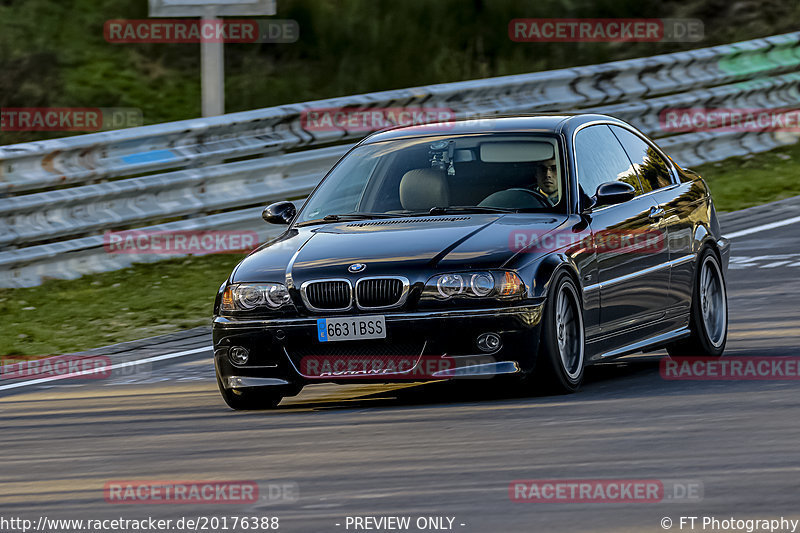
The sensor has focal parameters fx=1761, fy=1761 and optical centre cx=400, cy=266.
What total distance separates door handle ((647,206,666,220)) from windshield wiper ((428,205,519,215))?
3.50ft

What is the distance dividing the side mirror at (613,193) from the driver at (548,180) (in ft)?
0.74

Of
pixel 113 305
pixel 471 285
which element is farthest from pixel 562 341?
pixel 113 305

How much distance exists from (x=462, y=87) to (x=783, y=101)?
14.7 feet

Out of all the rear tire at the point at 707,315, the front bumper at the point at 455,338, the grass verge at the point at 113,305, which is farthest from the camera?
the grass verge at the point at 113,305

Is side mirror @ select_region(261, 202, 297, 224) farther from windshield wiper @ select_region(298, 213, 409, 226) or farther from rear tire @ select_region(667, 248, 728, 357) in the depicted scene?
rear tire @ select_region(667, 248, 728, 357)

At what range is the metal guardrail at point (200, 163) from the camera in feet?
47.1

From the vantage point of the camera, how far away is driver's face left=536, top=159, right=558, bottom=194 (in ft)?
31.7

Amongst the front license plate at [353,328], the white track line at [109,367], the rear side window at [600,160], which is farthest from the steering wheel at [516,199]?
the white track line at [109,367]

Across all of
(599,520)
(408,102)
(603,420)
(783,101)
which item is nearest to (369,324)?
(603,420)

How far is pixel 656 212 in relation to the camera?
1026 centimetres

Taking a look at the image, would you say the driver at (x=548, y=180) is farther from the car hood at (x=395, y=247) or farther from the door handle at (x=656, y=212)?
the door handle at (x=656, y=212)

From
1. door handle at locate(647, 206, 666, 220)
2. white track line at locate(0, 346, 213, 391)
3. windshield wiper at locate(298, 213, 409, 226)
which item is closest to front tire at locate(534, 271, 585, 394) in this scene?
windshield wiper at locate(298, 213, 409, 226)

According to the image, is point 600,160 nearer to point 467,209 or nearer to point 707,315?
point 467,209

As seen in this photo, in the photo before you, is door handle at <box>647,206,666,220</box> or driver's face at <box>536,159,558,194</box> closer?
driver's face at <box>536,159,558,194</box>
